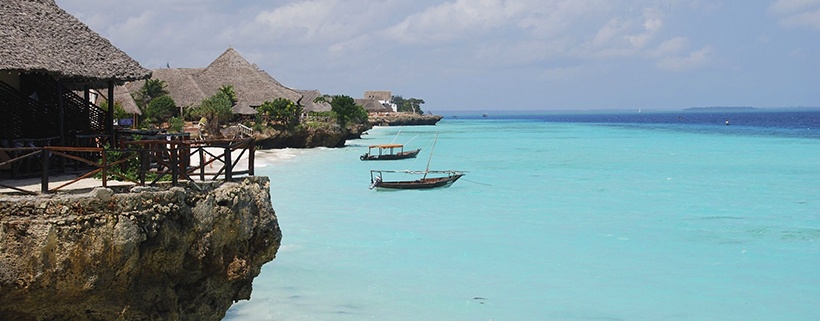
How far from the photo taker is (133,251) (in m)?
8.19

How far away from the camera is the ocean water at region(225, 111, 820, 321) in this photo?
14.4 meters

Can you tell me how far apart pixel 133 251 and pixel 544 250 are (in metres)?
12.4

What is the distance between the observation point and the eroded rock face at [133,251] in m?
7.68

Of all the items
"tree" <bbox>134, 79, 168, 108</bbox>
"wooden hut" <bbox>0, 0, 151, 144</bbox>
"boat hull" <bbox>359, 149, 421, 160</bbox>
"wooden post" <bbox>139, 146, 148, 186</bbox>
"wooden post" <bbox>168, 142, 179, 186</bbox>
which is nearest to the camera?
"wooden post" <bbox>139, 146, 148, 186</bbox>

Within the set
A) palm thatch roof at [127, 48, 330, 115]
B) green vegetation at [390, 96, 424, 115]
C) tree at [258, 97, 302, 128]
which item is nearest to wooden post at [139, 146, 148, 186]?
tree at [258, 97, 302, 128]

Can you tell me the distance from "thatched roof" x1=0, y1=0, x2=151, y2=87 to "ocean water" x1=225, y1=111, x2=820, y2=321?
14.7 ft

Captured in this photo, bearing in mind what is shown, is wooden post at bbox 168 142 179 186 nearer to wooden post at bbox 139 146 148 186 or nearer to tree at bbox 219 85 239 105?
wooden post at bbox 139 146 148 186

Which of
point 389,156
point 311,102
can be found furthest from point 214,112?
point 311,102

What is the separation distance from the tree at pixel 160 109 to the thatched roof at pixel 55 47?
34.6m

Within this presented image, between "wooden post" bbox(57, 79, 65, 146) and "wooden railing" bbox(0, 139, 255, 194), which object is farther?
"wooden post" bbox(57, 79, 65, 146)

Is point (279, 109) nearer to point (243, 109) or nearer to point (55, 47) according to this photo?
point (243, 109)

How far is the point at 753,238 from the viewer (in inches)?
814

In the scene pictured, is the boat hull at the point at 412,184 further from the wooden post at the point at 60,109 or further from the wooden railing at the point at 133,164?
the wooden post at the point at 60,109

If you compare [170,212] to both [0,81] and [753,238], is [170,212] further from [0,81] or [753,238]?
[753,238]
